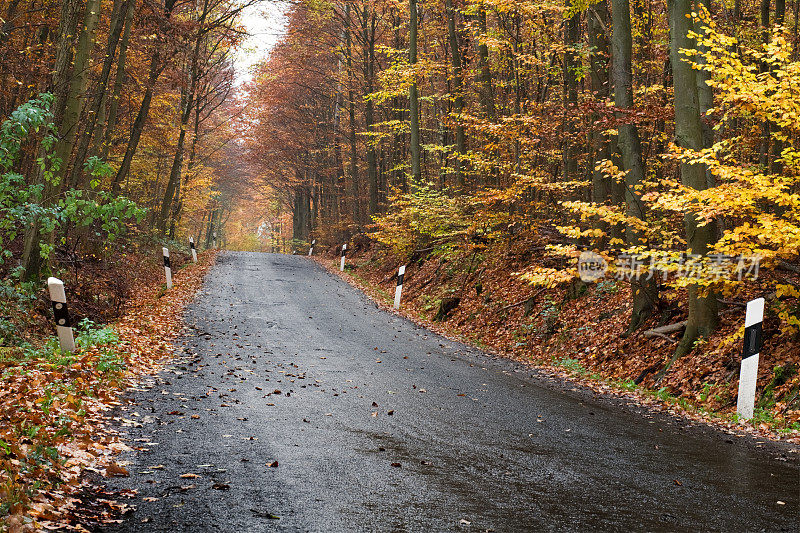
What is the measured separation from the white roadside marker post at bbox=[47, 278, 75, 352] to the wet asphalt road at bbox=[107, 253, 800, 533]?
1.50 meters

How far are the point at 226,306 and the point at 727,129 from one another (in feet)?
39.6

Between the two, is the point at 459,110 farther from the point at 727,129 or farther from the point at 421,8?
the point at 727,129

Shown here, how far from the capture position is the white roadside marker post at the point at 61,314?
7965 millimetres

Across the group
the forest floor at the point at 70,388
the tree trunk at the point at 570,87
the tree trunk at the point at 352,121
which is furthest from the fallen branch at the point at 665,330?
the tree trunk at the point at 352,121

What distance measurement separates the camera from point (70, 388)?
618cm

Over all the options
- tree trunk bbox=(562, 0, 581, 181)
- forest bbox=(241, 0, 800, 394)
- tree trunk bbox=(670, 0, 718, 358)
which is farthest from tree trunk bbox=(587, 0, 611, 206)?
tree trunk bbox=(670, 0, 718, 358)

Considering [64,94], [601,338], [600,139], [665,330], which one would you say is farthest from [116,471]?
[600,139]

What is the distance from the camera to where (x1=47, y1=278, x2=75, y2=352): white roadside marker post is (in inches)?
314

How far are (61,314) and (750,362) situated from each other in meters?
8.56

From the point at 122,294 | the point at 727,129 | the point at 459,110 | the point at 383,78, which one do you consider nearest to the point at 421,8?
the point at 383,78

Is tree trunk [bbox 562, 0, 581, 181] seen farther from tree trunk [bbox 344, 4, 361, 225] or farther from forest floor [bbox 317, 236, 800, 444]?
tree trunk [bbox 344, 4, 361, 225]

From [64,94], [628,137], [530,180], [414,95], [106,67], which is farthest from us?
[414,95]

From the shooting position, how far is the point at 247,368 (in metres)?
8.63

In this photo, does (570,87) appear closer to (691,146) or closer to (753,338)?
(691,146)
